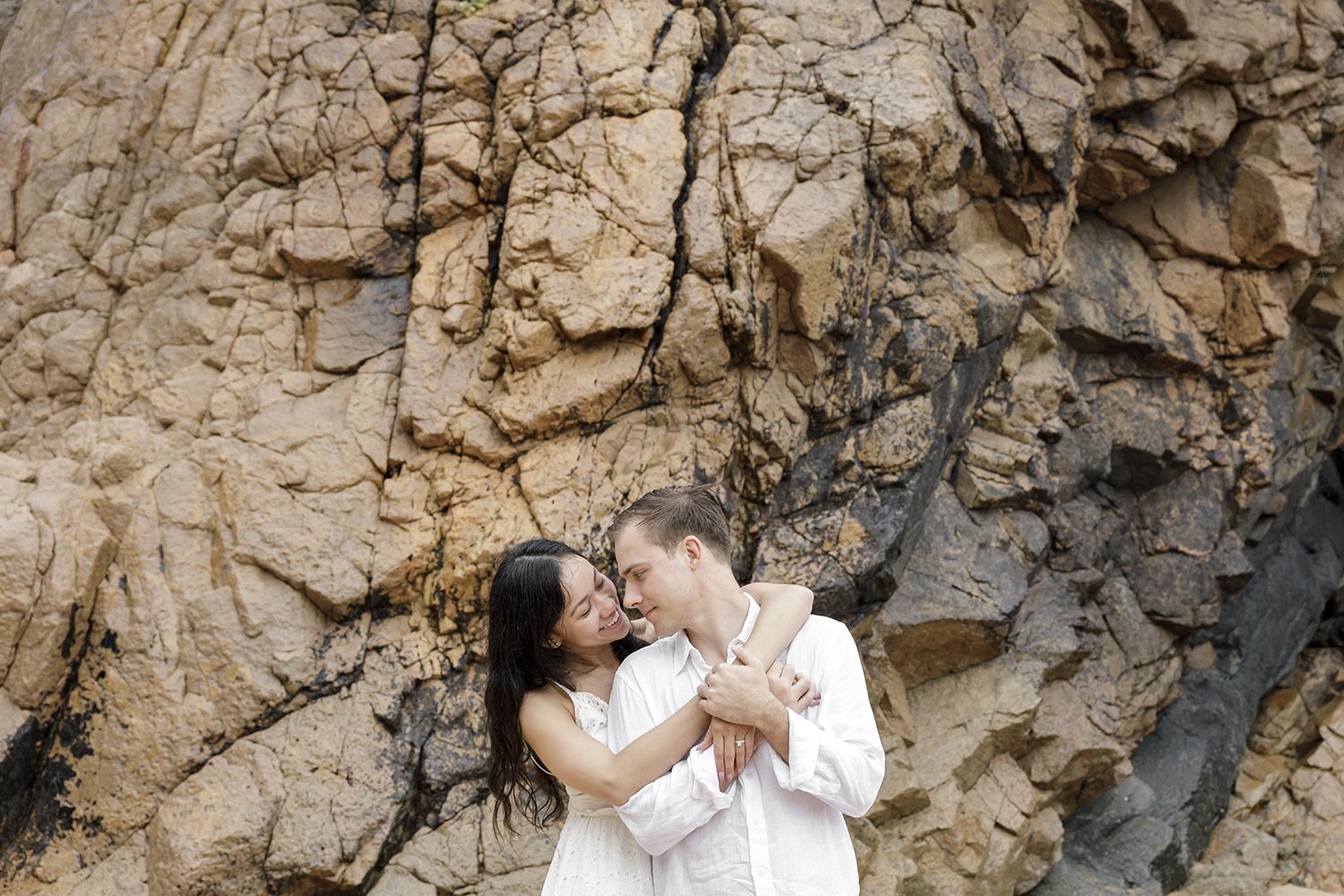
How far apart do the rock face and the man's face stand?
82.6 inches

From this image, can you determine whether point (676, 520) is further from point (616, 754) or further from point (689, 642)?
point (616, 754)

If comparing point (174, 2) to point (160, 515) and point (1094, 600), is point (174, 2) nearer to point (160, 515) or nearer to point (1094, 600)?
point (160, 515)

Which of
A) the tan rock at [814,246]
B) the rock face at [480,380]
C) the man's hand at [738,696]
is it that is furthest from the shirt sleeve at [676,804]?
the tan rock at [814,246]

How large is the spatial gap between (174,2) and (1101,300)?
6136mm

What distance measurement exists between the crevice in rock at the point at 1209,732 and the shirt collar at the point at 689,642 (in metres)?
4.47

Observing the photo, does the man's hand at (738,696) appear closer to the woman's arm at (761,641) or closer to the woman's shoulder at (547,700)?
the woman's arm at (761,641)

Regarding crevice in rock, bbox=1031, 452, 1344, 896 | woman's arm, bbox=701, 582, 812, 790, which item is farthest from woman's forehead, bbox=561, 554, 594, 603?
crevice in rock, bbox=1031, 452, 1344, 896

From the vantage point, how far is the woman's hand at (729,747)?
3.23 meters

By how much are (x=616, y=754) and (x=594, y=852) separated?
484 mm

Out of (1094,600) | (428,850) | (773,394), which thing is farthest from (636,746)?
(1094,600)

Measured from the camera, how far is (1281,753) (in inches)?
355

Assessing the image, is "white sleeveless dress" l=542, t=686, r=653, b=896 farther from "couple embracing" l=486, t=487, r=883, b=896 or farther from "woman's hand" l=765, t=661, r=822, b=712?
"woman's hand" l=765, t=661, r=822, b=712

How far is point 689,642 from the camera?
3674 mm

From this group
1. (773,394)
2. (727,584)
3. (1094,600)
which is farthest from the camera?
(1094,600)
